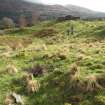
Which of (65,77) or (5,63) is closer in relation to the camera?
(65,77)

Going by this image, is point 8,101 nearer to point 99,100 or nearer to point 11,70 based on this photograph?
point 99,100

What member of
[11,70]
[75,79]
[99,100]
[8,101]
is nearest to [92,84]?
[75,79]

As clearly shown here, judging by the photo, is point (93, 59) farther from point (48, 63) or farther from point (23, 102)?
point (23, 102)

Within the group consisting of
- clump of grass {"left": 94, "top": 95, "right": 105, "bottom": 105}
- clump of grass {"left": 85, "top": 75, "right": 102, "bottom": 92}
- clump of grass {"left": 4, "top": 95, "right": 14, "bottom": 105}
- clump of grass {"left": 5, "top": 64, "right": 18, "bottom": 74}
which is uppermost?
clump of grass {"left": 85, "top": 75, "right": 102, "bottom": 92}

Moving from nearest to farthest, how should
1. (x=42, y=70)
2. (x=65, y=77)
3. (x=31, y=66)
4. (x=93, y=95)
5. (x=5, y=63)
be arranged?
1. (x=93, y=95)
2. (x=65, y=77)
3. (x=42, y=70)
4. (x=31, y=66)
5. (x=5, y=63)

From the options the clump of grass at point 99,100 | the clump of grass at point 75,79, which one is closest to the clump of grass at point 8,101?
the clump of grass at point 75,79

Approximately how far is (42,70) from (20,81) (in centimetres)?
209

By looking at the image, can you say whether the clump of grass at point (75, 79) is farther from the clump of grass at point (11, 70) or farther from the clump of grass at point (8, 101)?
the clump of grass at point (11, 70)

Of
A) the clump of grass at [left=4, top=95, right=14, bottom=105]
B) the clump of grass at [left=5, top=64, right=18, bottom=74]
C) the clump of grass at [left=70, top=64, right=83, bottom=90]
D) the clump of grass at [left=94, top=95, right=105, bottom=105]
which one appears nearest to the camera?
the clump of grass at [left=94, top=95, right=105, bottom=105]

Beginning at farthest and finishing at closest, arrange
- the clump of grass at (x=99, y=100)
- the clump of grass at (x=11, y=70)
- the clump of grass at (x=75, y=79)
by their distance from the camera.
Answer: the clump of grass at (x=11, y=70) → the clump of grass at (x=75, y=79) → the clump of grass at (x=99, y=100)

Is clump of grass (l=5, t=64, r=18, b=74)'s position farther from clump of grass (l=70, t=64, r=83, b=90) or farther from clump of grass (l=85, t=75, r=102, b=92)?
clump of grass (l=85, t=75, r=102, b=92)

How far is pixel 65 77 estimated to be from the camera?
1994 centimetres

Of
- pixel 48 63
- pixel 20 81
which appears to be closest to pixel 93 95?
pixel 20 81

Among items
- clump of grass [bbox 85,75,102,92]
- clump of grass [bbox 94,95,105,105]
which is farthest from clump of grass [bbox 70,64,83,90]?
clump of grass [bbox 94,95,105,105]
